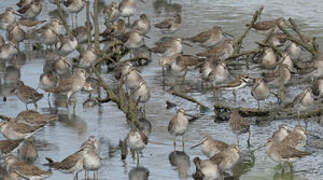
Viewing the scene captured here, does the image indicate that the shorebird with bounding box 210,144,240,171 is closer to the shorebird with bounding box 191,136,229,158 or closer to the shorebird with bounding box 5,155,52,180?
the shorebird with bounding box 191,136,229,158

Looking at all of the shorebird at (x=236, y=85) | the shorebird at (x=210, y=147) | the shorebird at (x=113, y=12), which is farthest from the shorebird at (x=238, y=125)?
the shorebird at (x=113, y=12)

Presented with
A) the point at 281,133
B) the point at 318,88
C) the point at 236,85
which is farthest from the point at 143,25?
the point at 281,133

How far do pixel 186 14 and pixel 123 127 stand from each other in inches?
440

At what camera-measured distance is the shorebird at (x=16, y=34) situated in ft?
74.3

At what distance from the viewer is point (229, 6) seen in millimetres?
27016

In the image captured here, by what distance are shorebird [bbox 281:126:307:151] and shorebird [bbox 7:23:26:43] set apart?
34.5ft

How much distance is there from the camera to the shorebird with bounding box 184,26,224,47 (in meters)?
22.1

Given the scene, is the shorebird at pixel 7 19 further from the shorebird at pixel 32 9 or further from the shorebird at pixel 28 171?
the shorebird at pixel 28 171

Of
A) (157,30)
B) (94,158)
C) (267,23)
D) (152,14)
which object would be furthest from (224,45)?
(94,158)

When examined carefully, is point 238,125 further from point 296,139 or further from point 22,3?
point 22,3

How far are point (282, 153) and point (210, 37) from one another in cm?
942

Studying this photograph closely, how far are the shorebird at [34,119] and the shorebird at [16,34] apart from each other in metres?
7.25

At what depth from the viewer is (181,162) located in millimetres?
13570

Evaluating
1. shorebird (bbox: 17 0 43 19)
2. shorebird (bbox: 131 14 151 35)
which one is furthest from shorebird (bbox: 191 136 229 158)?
shorebird (bbox: 17 0 43 19)
